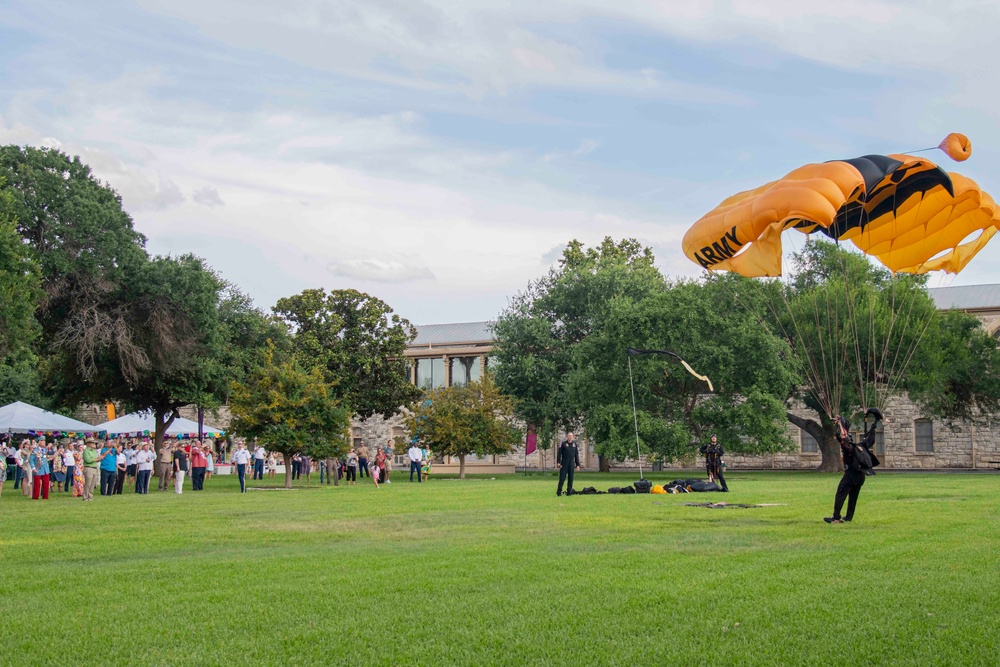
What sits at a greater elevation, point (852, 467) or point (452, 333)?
point (452, 333)

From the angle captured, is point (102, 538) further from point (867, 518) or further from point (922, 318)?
point (922, 318)

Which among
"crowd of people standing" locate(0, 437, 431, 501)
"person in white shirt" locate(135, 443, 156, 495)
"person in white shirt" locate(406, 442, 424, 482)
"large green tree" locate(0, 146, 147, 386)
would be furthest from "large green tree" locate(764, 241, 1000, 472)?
"large green tree" locate(0, 146, 147, 386)

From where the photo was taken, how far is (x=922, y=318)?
4041 cm

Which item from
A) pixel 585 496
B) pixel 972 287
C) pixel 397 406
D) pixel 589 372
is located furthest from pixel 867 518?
pixel 972 287

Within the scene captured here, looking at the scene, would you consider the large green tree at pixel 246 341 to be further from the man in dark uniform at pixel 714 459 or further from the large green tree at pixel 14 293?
the man in dark uniform at pixel 714 459

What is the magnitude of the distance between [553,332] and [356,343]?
977cm

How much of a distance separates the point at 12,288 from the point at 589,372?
2265cm

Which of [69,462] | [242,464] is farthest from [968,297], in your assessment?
[69,462]

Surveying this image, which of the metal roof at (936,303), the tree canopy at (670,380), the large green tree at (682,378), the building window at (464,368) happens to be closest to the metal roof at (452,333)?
the metal roof at (936,303)

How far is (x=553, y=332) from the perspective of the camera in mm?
50562

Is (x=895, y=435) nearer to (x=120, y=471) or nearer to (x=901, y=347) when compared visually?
(x=901, y=347)

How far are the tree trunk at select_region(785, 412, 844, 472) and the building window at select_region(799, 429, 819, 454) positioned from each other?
A: 5645mm

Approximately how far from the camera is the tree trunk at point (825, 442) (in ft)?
155

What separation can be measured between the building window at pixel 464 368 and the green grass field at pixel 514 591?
46.7 m
